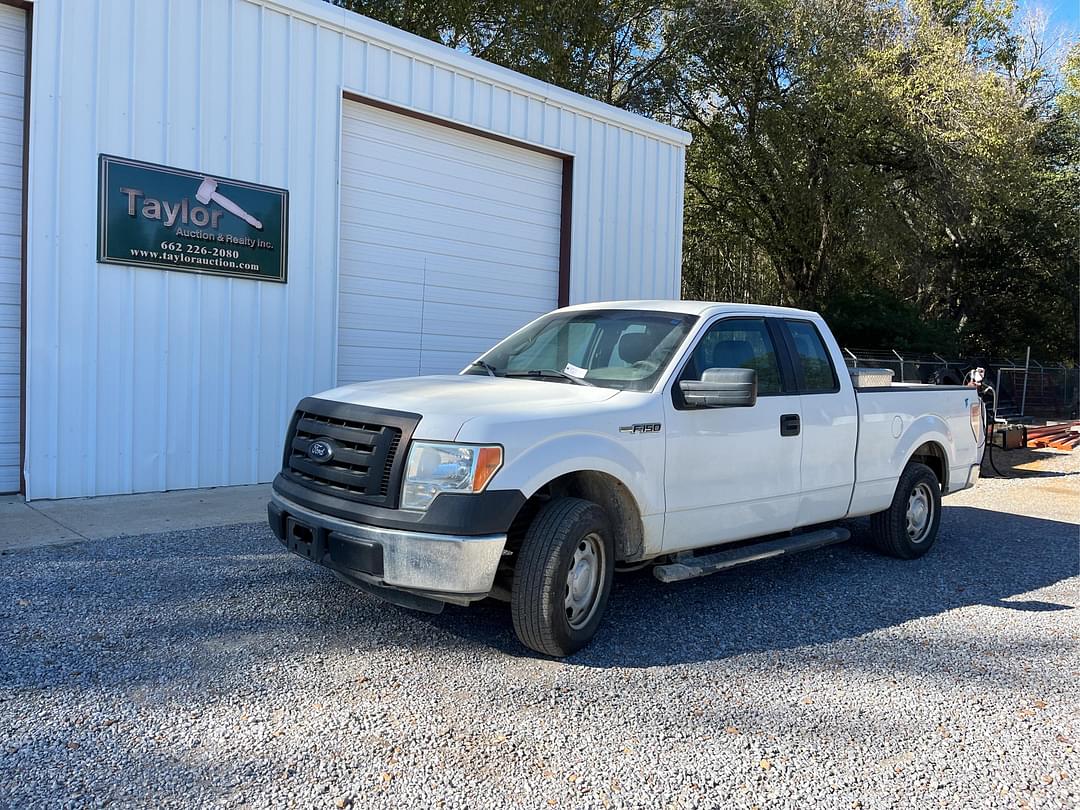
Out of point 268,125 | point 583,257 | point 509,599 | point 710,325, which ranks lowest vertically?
point 509,599

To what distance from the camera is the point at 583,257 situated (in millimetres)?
12203

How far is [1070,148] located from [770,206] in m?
8.93

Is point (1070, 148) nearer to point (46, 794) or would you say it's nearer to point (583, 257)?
point (583, 257)

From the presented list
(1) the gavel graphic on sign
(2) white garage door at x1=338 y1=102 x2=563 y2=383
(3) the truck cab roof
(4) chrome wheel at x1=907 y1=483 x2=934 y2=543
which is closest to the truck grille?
(3) the truck cab roof

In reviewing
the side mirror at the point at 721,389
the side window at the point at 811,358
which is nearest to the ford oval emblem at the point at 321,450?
the side mirror at the point at 721,389

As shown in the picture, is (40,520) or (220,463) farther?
(220,463)

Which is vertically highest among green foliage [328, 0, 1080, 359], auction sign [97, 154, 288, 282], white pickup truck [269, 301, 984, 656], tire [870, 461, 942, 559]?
green foliage [328, 0, 1080, 359]

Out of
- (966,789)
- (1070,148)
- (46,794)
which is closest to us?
(46,794)

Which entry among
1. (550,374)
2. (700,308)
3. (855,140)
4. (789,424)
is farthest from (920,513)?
(855,140)

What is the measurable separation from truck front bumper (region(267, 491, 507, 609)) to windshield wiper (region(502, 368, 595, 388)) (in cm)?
131

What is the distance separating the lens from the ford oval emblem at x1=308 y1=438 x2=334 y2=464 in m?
4.69

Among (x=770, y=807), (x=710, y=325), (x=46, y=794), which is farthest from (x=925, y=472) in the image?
(x=46, y=794)

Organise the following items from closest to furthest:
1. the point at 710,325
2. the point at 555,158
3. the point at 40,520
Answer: the point at 710,325 < the point at 40,520 < the point at 555,158

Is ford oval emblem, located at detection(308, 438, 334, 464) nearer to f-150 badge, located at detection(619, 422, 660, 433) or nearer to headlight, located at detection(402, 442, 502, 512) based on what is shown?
headlight, located at detection(402, 442, 502, 512)
